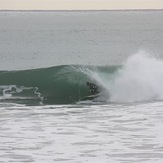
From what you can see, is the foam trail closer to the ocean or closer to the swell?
the ocean

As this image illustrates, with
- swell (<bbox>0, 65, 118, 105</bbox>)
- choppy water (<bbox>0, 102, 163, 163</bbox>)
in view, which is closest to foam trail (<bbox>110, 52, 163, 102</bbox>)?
swell (<bbox>0, 65, 118, 105</bbox>)

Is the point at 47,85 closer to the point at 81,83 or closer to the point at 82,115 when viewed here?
the point at 81,83

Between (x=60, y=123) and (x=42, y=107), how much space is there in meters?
3.64

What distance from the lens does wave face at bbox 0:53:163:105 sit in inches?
810

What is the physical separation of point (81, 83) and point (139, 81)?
10.6 ft

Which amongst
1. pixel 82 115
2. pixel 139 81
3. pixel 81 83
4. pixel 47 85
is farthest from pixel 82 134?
pixel 47 85

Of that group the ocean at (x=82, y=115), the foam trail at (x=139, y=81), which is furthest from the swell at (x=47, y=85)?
the foam trail at (x=139, y=81)

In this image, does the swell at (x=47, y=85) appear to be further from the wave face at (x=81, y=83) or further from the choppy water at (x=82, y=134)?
the choppy water at (x=82, y=134)

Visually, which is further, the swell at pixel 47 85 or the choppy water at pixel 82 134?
the swell at pixel 47 85

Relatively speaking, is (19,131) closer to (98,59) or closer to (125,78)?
(125,78)

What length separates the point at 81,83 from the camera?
24422 mm

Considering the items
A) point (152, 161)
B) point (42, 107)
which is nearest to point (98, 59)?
point (42, 107)

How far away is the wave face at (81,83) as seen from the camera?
20.6 metres

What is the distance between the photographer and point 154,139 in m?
12.6
